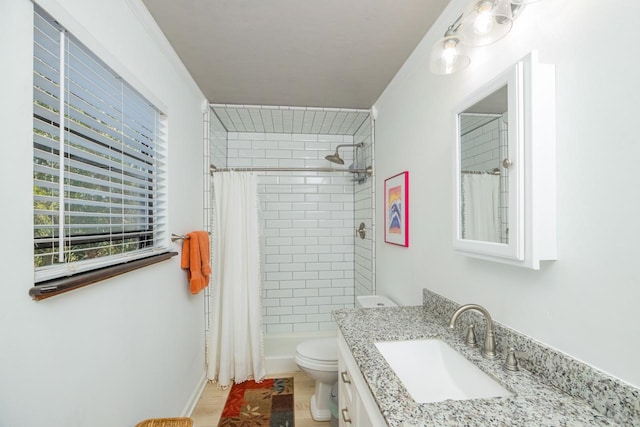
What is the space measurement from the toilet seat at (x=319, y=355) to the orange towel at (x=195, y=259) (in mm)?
850

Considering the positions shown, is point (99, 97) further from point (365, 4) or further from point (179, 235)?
point (365, 4)

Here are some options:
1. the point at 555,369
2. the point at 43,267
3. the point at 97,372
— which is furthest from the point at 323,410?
the point at 43,267

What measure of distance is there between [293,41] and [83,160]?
120 cm

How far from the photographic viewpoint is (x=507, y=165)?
91 cm

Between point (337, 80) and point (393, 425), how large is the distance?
6.61 feet

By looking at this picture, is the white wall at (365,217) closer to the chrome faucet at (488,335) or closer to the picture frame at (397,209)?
the picture frame at (397,209)

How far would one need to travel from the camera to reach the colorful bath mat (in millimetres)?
1892

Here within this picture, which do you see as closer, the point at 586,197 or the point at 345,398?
the point at 586,197

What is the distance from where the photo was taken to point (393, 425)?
668mm

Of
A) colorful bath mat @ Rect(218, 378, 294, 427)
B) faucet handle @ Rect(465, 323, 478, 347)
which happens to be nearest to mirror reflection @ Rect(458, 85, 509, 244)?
faucet handle @ Rect(465, 323, 478, 347)

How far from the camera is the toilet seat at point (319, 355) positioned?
6.08 ft

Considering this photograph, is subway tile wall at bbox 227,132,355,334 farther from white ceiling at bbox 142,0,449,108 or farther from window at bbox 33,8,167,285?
window at bbox 33,8,167,285

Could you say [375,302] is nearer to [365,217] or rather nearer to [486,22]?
[365,217]

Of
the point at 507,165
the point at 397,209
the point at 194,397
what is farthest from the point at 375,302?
the point at 194,397
